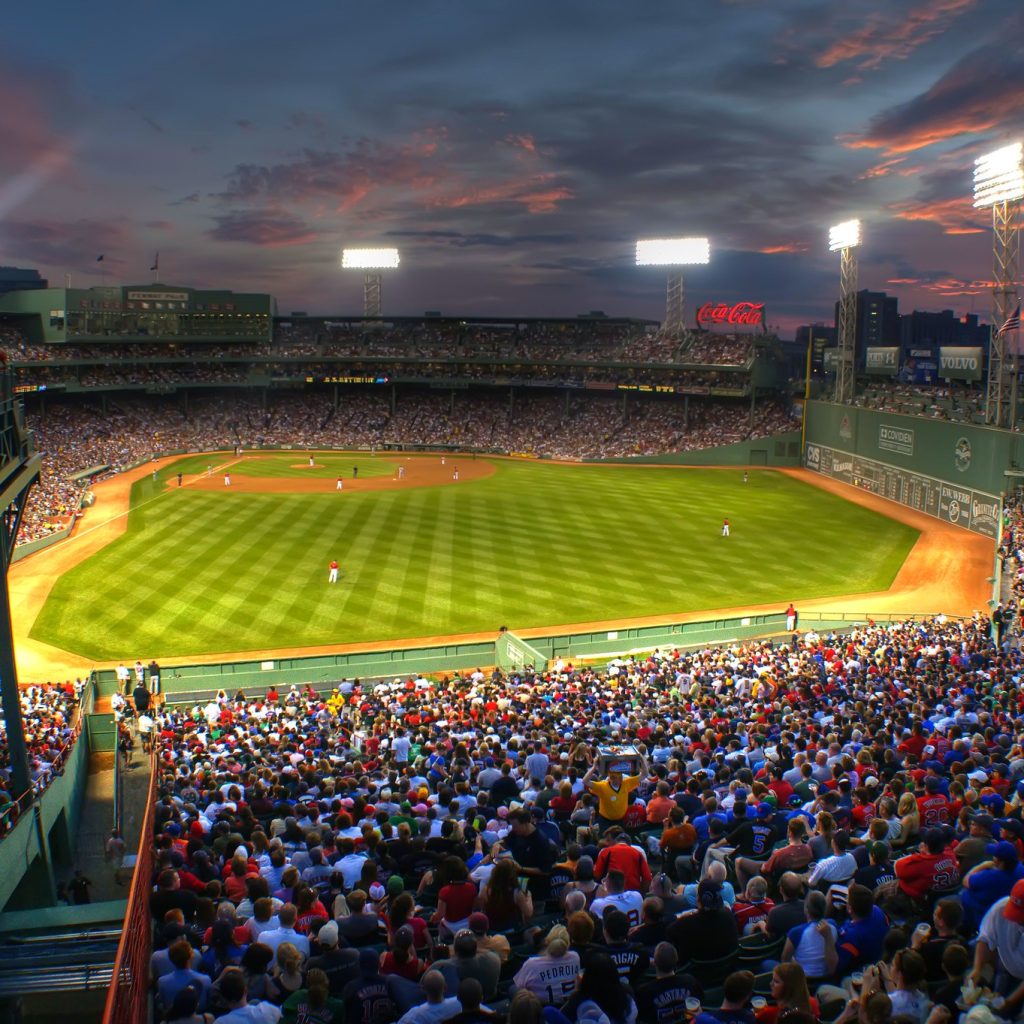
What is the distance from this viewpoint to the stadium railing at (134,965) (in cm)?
509

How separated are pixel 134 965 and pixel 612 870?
3.54 m

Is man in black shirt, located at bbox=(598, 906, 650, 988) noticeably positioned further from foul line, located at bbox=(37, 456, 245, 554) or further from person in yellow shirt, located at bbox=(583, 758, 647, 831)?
foul line, located at bbox=(37, 456, 245, 554)

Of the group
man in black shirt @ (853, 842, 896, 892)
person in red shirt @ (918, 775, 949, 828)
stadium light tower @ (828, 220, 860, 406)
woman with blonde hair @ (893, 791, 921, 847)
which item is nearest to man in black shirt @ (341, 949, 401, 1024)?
man in black shirt @ (853, 842, 896, 892)

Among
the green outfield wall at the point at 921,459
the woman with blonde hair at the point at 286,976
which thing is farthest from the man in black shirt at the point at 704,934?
the green outfield wall at the point at 921,459

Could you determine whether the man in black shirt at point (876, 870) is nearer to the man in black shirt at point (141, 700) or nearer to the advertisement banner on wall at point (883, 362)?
the man in black shirt at point (141, 700)

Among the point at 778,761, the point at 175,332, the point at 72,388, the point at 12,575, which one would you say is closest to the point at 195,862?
the point at 778,761

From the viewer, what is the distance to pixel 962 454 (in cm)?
4856

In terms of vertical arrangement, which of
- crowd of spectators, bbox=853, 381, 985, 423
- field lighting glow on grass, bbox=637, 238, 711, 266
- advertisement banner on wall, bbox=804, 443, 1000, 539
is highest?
field lighting glow on grass, bbox=637, 238, 711, 266

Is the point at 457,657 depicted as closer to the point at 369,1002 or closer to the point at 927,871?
the point at 927,871

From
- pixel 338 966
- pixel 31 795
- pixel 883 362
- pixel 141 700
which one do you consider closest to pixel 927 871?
pixel 338 966

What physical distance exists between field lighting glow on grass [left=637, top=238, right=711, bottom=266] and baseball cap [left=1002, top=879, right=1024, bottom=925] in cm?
8777

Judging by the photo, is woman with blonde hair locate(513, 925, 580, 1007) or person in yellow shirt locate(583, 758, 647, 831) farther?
person in yellow shirt locate(583, 758, 647, 831)

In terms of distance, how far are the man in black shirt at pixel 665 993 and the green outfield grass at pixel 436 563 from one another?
25129 mm

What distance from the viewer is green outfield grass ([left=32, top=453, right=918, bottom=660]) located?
31.7 metres
